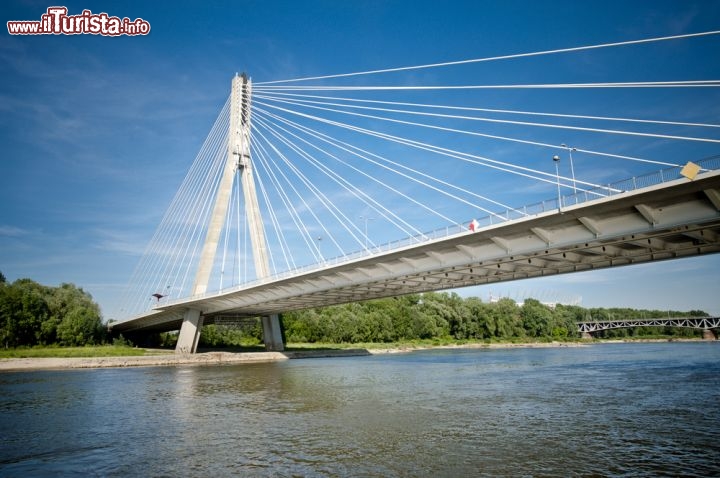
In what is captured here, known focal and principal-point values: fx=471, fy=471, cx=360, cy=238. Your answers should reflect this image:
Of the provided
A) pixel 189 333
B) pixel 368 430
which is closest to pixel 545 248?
pixel 368 430

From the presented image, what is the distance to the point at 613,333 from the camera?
13900 cm

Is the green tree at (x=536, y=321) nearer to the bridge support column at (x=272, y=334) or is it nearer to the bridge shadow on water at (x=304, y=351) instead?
the bridge shadow on water at (x=304, y=351)

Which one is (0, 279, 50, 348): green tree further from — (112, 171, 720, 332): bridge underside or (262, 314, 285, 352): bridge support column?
(112, 171, 720, 332): bridge underside

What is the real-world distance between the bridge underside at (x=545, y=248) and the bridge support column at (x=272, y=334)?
52.4 feet

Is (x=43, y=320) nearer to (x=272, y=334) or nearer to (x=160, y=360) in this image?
(x=160, y=360)

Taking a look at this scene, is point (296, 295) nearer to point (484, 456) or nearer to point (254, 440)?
point (254, 440)

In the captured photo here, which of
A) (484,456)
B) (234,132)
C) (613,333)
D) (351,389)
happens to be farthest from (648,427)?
(613,333)

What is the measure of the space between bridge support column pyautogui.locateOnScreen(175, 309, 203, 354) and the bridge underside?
1029 centimetres

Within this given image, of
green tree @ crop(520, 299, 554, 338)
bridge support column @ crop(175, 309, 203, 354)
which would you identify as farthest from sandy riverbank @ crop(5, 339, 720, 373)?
green tree @ crop(520, 299, 554, 338)

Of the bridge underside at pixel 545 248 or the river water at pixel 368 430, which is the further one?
the bridge underside at pixel 545 248

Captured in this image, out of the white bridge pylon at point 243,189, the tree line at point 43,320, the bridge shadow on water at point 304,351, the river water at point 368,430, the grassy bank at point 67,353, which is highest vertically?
the white bridge pylon at point 243,189

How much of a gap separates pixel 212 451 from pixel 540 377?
2370cm

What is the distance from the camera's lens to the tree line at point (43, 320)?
54094 mm

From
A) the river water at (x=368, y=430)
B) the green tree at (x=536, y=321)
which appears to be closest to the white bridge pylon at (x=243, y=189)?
the river water at (x=368, y=430)
